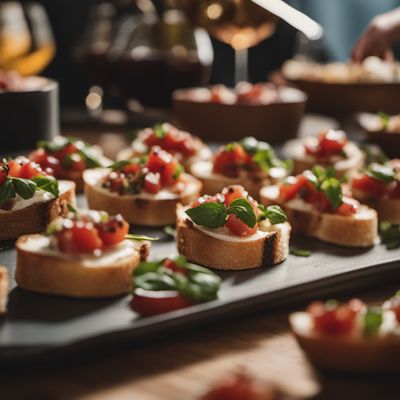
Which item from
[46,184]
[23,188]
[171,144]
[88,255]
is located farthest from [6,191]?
[171,144]

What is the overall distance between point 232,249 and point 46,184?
776mm

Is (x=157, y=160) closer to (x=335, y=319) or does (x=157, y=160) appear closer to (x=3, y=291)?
(x=3, y=291)

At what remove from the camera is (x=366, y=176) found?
344 cm

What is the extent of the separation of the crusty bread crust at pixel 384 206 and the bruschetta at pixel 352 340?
1462 millimetres

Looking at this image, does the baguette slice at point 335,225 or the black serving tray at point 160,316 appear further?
the baguette slice at point 335,225

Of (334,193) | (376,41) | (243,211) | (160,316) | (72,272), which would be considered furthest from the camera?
(376,41)

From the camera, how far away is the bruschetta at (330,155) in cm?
398

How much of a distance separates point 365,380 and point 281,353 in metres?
0.25

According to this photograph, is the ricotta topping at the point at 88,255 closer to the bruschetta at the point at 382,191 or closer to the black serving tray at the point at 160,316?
the black serving tray at the point at 160,316

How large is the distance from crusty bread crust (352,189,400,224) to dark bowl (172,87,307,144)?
1356 millimetres

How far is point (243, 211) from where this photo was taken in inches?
106

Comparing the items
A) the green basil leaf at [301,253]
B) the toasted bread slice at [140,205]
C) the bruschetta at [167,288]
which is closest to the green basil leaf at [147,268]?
the bruschetta at [167,288]

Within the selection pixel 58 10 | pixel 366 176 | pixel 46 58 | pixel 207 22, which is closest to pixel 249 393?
pixel 366 176

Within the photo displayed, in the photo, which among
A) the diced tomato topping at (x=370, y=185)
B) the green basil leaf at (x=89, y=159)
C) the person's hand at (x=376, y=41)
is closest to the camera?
the diced tomato topping at (x=370, y=185)
